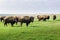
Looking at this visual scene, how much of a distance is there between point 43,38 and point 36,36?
105 cm

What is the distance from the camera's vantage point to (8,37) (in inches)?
740

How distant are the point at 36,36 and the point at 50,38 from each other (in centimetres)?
145

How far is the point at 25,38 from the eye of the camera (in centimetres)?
1839

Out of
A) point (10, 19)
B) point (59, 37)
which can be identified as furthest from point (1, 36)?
point (10, 19)

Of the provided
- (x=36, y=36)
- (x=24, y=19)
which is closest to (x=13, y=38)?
(x=36, y=36)

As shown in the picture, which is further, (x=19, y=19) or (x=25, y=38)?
(x=19, y=19)

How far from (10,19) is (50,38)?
13072 mm

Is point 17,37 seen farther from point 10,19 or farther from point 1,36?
point 10,19

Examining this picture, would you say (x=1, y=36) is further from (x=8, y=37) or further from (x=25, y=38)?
(x=25, y=38)

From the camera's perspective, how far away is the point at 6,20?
30.7 meters

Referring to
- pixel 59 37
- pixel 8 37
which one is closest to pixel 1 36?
pixel 8 37

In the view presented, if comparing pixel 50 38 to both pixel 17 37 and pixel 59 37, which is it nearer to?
pixel 59 37

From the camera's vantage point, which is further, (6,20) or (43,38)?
(6,20)

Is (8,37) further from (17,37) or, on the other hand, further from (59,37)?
(59,37)
